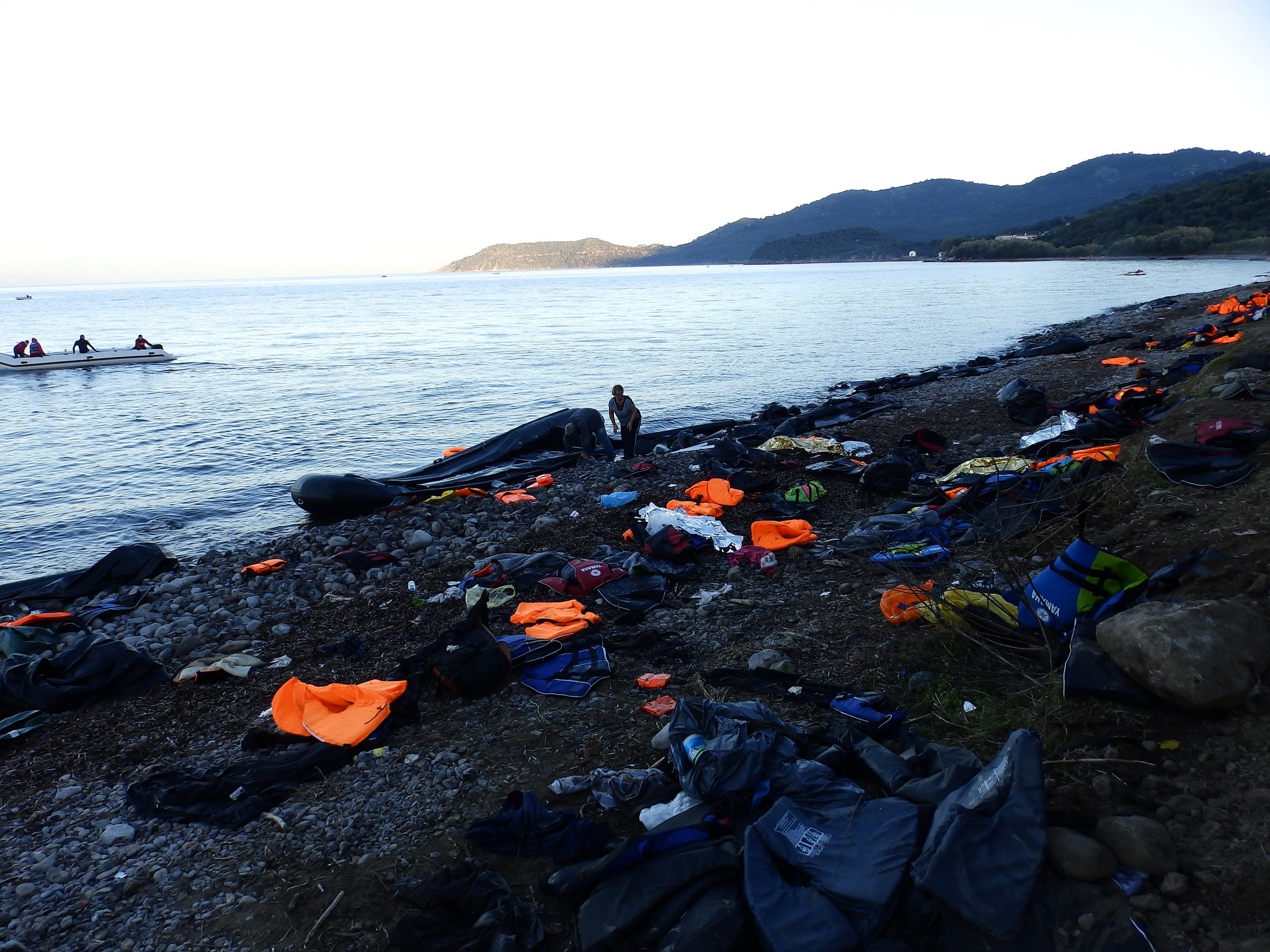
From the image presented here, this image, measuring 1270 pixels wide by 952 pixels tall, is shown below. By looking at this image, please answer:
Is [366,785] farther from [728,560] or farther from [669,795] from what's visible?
[728,560]

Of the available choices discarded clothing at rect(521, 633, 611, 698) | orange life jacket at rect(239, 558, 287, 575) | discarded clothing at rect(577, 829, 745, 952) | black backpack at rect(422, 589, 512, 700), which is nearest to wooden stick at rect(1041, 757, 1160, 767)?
discarded clothing at rect(577, 829, 745, 952)

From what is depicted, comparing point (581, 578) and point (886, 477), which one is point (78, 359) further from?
point (886, 477)

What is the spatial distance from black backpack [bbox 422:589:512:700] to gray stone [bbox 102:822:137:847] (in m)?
2.14

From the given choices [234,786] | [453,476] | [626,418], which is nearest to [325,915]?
[234,786]

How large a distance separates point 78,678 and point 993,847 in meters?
7.52

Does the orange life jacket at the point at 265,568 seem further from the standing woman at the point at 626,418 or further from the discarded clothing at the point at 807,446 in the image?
the discarded clothing at the point at 807,446

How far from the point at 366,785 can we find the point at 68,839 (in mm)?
1865

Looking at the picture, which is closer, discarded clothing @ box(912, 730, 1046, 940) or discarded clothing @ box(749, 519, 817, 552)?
discarded clothing @ box(912, 730, 1046, 940)

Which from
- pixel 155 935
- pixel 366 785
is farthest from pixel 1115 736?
pixel 155 935

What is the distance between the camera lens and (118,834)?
15.2 feet

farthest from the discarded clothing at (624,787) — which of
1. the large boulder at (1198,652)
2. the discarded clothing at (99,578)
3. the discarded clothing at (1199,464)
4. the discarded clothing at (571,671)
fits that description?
the discarded clothing at (99,578)

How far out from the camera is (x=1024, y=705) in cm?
447

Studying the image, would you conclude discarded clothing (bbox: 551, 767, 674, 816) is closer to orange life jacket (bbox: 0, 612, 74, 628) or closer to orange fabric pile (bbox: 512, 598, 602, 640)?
orange fabric pile (bbox: 512, 598, 602, 640)

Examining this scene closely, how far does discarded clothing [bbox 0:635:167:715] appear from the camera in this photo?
659 centimetres
